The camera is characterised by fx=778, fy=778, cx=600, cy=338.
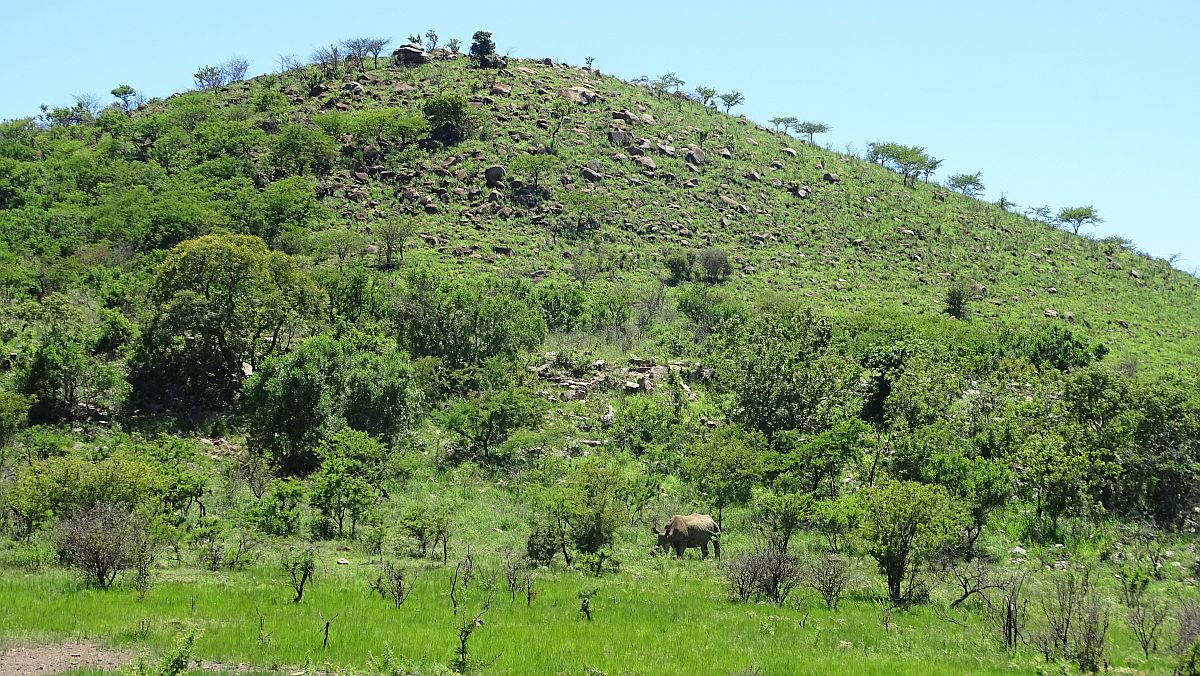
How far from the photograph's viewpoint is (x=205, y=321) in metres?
34.4

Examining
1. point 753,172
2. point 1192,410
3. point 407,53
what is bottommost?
point 1192,410

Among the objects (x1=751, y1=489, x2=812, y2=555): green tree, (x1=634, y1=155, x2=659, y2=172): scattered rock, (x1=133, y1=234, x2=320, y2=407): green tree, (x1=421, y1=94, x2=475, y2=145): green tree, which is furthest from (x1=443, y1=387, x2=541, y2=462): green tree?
(x1=634, y1=155, x2=659, y2=172): scattered rock

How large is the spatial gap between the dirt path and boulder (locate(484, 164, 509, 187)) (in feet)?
214

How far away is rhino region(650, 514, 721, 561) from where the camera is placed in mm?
24625

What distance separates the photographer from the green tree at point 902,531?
19.4 meters

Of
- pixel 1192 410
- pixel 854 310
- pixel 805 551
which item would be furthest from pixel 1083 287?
pixel 805 551

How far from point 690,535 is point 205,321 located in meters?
23.6

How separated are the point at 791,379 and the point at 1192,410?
571 inches

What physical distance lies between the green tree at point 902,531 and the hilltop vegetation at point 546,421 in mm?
100

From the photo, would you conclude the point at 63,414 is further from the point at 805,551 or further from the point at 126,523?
the point at 805,551

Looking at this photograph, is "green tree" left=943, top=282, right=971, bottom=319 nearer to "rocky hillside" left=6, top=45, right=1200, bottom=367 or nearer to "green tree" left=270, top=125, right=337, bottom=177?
"rocky hillside" left=6, top=45, right=1200, bottom=367

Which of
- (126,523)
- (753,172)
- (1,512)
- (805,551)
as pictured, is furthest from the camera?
(753,172)

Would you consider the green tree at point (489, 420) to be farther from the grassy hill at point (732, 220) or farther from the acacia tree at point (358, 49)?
the acacia tree at point (358, 49)

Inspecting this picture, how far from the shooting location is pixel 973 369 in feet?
137
